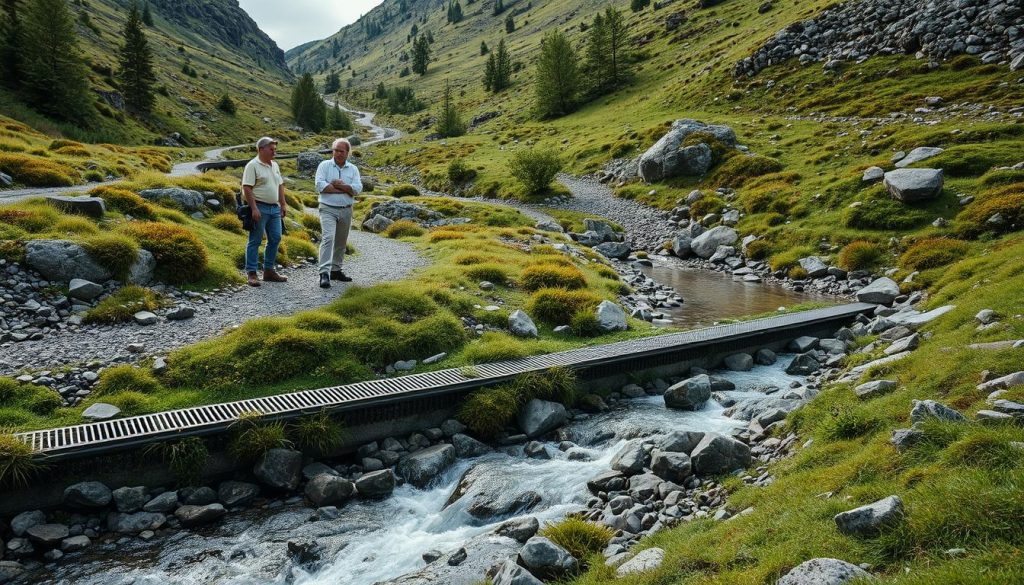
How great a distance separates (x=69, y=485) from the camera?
Result: 7758mm

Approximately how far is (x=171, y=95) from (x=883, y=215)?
116090mm

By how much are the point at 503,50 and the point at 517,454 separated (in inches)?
5995

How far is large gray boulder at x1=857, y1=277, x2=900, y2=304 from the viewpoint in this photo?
19141 millimetres

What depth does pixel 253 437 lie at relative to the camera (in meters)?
8.87

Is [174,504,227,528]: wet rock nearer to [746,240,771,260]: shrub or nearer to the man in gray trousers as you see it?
the man in gray trousers

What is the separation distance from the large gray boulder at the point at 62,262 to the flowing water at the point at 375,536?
8.13m

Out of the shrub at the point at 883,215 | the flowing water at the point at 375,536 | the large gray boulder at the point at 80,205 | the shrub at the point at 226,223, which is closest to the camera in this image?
the flowing water at the point at 375,536

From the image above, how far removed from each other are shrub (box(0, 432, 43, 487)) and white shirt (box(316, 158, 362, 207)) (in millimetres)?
8573

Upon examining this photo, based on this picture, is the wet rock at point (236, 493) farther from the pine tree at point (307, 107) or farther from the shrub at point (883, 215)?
the pine tree at point (307, 107)

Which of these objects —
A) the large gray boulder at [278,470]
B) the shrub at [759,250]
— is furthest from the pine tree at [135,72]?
the large gray boulder at [278,470]

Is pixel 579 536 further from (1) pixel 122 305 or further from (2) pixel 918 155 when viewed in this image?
(2) pixel 918 155

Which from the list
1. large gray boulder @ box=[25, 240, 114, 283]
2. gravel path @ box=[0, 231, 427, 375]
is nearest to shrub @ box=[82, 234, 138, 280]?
large gray boulder @ box=[25, 240, 114, 283]

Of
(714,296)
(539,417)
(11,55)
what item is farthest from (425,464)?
(11,55)

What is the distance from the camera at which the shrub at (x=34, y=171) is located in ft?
72.9
